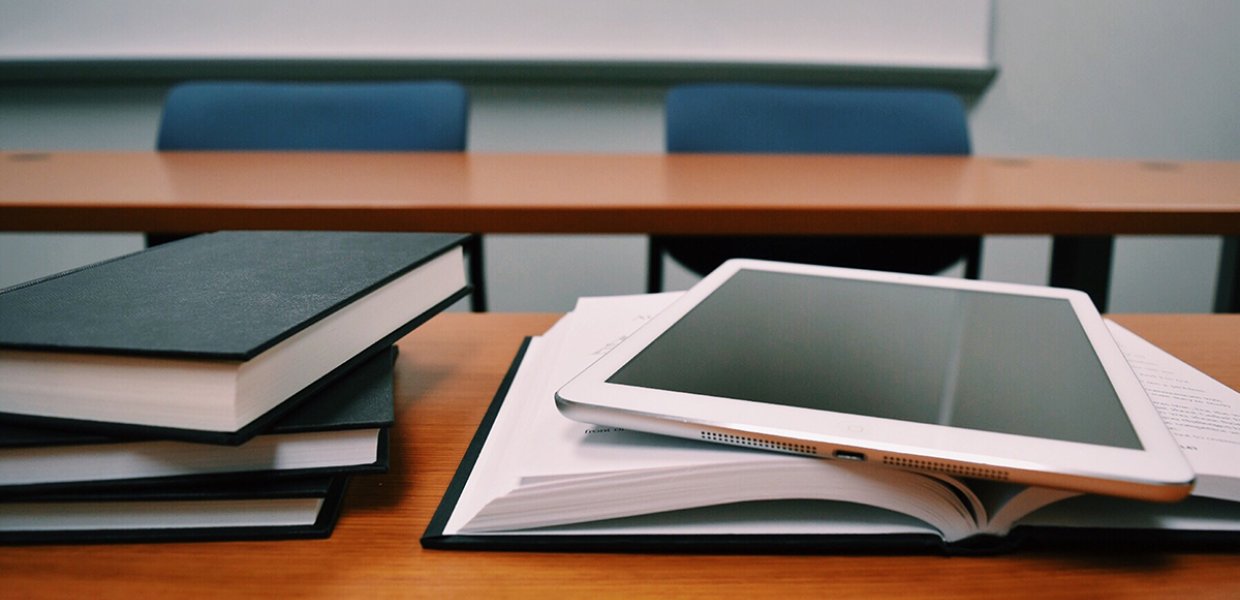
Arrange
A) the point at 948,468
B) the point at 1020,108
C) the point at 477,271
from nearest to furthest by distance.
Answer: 1. the point at 948,468
2. the point at 477,271
3. the point at 1020,108

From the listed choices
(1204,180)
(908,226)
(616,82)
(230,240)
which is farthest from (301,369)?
(616,82)

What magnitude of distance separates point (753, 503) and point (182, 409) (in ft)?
0.72

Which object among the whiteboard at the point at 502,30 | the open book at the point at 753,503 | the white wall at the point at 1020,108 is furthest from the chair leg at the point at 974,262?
the open book at the point at 753,503

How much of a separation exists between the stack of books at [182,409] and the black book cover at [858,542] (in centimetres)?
6

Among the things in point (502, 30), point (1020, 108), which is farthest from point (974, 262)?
point (502, 30)

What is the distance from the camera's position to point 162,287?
33 cm

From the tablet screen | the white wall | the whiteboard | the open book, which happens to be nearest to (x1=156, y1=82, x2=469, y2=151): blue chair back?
the whiteboard

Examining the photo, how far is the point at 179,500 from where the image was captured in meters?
0.29

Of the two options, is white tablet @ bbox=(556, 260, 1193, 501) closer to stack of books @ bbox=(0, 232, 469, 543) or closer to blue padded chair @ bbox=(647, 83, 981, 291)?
stack of books @ bbox=(0, 232, 469, 543)

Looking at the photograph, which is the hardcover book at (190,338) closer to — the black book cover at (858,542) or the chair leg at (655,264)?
the black book cover at (858,542)

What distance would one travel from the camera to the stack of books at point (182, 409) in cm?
26

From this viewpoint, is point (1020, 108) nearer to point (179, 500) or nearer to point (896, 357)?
point (896, 357)

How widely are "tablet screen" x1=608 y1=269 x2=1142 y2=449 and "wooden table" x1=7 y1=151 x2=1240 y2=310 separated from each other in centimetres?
34

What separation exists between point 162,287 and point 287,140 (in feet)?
3.86
